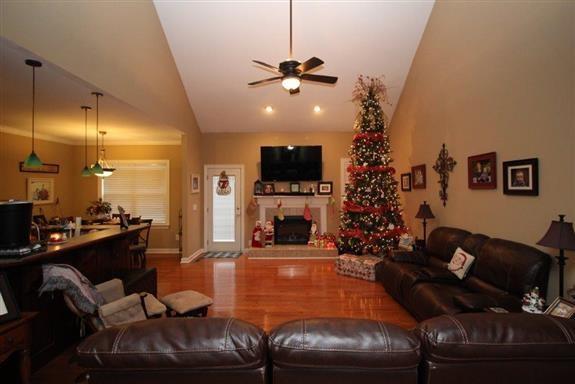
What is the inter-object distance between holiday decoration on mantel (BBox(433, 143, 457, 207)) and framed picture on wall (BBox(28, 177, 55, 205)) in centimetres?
820

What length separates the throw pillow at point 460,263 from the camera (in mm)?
3475

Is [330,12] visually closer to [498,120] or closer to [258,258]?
[498,120]

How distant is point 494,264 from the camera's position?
312 cm

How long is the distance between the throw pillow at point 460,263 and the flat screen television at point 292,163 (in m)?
4.17

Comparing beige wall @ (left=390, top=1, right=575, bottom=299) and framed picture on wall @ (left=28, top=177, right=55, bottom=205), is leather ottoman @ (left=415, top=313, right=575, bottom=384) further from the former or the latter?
framed picture on wall @ (left=28, top=177, right=55, bottom=205)

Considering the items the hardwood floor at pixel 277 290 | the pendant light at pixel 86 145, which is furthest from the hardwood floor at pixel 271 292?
the pendant light at pixel 86 145

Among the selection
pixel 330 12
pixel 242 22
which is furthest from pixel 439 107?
pixel 242 22

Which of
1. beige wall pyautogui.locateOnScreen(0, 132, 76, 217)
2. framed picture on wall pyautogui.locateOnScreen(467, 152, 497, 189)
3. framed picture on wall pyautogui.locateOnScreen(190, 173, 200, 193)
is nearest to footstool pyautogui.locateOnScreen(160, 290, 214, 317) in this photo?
framed picture on wall pyautogui.locateOnScreen(467, 152, 497, 189)

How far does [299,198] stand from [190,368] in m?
6.47

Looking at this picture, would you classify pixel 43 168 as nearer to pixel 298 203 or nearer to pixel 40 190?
pixel 40 190

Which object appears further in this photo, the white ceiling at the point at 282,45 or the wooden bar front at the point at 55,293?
the white ceiling at the point at 282,45

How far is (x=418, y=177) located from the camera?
5.75 meters

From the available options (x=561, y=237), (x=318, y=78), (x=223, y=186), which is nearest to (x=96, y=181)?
(x=223, y=186)

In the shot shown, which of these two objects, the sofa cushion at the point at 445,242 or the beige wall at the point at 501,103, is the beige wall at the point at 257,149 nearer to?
the beige wall at the point at 501,103
